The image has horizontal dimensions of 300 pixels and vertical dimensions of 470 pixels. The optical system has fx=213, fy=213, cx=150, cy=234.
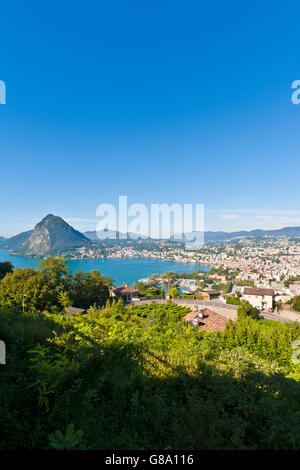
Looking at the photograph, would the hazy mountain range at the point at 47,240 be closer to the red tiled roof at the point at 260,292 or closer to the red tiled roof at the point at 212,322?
the red tiled roof at the point at 260,292

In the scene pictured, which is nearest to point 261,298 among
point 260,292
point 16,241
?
point 260,292

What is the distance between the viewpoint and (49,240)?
103438mm

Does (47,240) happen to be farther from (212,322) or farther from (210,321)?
(212,322)

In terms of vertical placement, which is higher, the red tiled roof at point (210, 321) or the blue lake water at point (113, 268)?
the red tiled roof at point (210, 321)

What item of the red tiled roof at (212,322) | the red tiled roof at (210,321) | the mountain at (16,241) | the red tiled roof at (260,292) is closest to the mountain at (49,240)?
the mountain at (16,241)

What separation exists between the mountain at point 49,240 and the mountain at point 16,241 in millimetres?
3278

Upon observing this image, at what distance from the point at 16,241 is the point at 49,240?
932 inches

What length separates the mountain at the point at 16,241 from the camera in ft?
349

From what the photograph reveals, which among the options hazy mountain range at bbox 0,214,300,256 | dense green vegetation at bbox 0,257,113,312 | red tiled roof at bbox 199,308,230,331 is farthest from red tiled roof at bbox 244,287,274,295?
hazy mountain range at bbox 0,214,300,256

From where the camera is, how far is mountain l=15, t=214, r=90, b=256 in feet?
301
